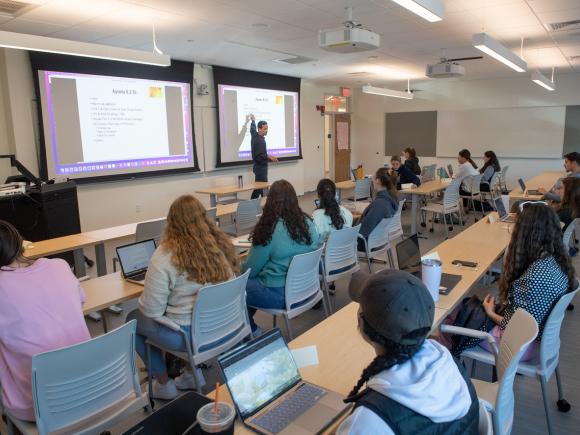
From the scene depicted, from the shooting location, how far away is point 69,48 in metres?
4.12

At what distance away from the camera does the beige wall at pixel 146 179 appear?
223 inches

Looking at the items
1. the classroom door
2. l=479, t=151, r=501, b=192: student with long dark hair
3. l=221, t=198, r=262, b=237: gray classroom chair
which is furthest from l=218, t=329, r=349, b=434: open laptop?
the classroom door

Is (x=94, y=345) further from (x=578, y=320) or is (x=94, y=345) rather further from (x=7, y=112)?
(x=7, y=112)

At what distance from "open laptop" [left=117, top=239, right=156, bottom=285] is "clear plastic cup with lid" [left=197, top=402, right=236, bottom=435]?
5.90ft

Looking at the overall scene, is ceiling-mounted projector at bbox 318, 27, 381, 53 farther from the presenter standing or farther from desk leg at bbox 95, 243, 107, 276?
the presenter standing

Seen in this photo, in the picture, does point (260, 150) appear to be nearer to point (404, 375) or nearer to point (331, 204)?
point (331, 204)

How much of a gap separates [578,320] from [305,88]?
8471 mm

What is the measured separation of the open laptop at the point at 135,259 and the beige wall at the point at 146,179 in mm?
3858

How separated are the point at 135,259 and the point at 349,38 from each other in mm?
2725

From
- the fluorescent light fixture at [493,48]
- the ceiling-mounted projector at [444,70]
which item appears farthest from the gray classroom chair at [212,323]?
the ceiling-mounted projector at [444,70]

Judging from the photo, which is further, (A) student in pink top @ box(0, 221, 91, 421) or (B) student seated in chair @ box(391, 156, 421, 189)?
(B) student seated in chair @ box(391, 156, 421, 189)

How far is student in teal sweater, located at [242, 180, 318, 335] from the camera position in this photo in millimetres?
2969

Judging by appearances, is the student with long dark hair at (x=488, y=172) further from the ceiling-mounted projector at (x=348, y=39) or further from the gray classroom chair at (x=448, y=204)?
the ceiling-mounted projector at (x=348, y=39)

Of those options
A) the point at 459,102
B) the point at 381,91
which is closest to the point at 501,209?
the point at 381,91
